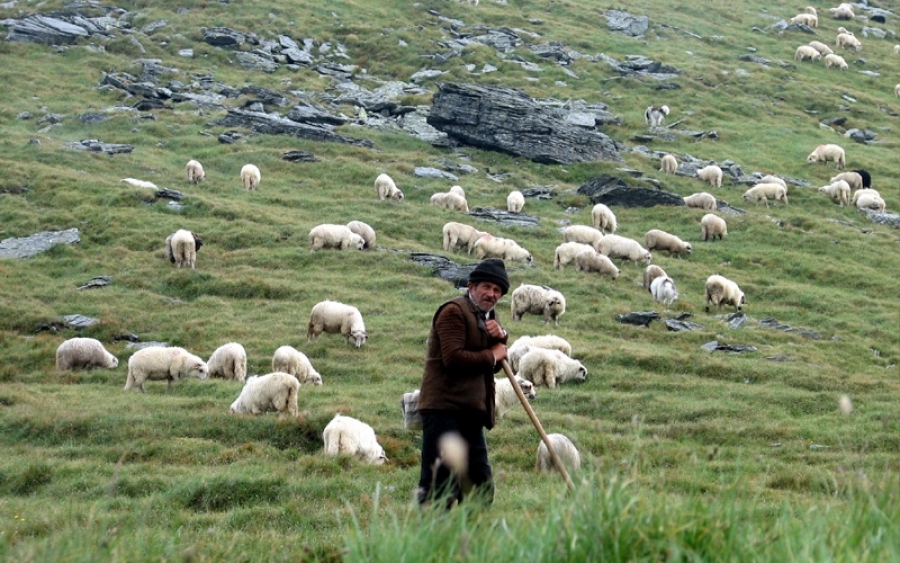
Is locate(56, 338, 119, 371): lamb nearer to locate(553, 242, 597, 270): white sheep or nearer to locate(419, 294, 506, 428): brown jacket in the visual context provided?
locate(419, 294, 506, 428): brown jacket

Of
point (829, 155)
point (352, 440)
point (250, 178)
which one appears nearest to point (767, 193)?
point (829, 155)

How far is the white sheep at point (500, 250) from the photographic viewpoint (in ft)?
98.1

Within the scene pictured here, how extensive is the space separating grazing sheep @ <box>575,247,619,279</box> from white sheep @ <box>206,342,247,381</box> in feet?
42.4

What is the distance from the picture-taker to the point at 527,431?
15.2 metres

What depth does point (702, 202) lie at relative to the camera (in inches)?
1506

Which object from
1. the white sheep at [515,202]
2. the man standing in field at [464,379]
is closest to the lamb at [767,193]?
the white sheep at [515,202]

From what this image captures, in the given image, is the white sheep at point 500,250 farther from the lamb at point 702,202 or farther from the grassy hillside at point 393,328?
the lamb at point 702,202

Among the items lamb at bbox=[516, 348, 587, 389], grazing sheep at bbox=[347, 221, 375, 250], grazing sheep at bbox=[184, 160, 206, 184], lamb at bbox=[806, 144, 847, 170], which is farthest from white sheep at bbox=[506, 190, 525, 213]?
lamb at bbox=[516, 348, 587, 389]

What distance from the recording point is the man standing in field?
8352 millimetres

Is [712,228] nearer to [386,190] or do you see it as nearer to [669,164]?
[669,164]

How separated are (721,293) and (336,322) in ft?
36.8

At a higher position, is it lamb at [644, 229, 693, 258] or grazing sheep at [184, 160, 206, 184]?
lamb at [644, 229, 693, 258]

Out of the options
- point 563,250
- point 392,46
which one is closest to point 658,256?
point 563,250

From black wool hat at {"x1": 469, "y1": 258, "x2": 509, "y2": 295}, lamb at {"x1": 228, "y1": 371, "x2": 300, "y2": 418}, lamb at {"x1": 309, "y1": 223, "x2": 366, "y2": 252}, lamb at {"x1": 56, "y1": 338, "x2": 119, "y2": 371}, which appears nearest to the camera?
black wool hat at {"x1": 469, "y1": 258, "x2": 509, "y2": 295}
